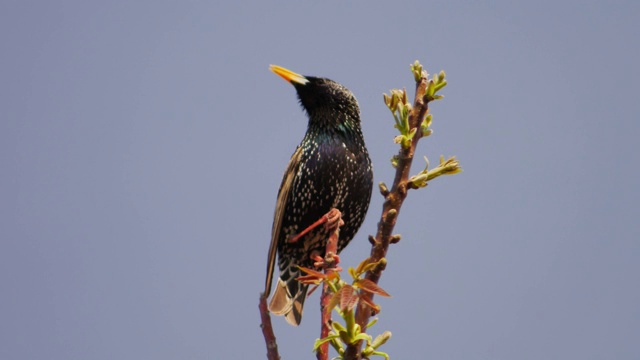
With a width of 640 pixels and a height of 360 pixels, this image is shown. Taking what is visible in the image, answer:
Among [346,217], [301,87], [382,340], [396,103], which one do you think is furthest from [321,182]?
[382,340]

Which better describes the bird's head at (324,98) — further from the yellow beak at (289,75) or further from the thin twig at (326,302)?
the thin twig at (326,302)

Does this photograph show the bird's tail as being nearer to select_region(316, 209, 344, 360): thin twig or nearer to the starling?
the starling

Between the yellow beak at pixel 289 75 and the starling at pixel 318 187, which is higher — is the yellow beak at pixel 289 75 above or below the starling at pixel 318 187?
above

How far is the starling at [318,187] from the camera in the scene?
16.9ft

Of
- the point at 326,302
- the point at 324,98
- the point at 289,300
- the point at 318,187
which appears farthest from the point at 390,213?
the point at 324,98

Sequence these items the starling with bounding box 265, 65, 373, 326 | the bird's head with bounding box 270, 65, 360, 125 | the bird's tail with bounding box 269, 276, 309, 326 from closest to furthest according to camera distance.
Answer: the bird's tail with bounding box 269, 276, 309, 326 < the starling with bounding box 265, 65, 373, 326 < the bird's head with bounding box 270, 65, 360, 125

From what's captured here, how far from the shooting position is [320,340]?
2.14 m

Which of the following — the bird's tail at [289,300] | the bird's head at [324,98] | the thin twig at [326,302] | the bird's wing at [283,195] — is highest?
the bird's head at [324,98]

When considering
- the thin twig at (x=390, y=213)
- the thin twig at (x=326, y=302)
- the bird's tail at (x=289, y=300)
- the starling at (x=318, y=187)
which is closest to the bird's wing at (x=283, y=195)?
the starling at (x=318, y=187)

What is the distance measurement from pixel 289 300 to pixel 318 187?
72cm

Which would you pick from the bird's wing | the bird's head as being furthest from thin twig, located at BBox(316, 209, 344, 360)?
the bird's head

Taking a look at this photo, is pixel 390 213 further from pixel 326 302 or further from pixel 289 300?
pixel 289 300

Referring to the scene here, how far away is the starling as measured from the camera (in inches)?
203

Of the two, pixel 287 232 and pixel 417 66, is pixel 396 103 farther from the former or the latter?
pixel 287 232
